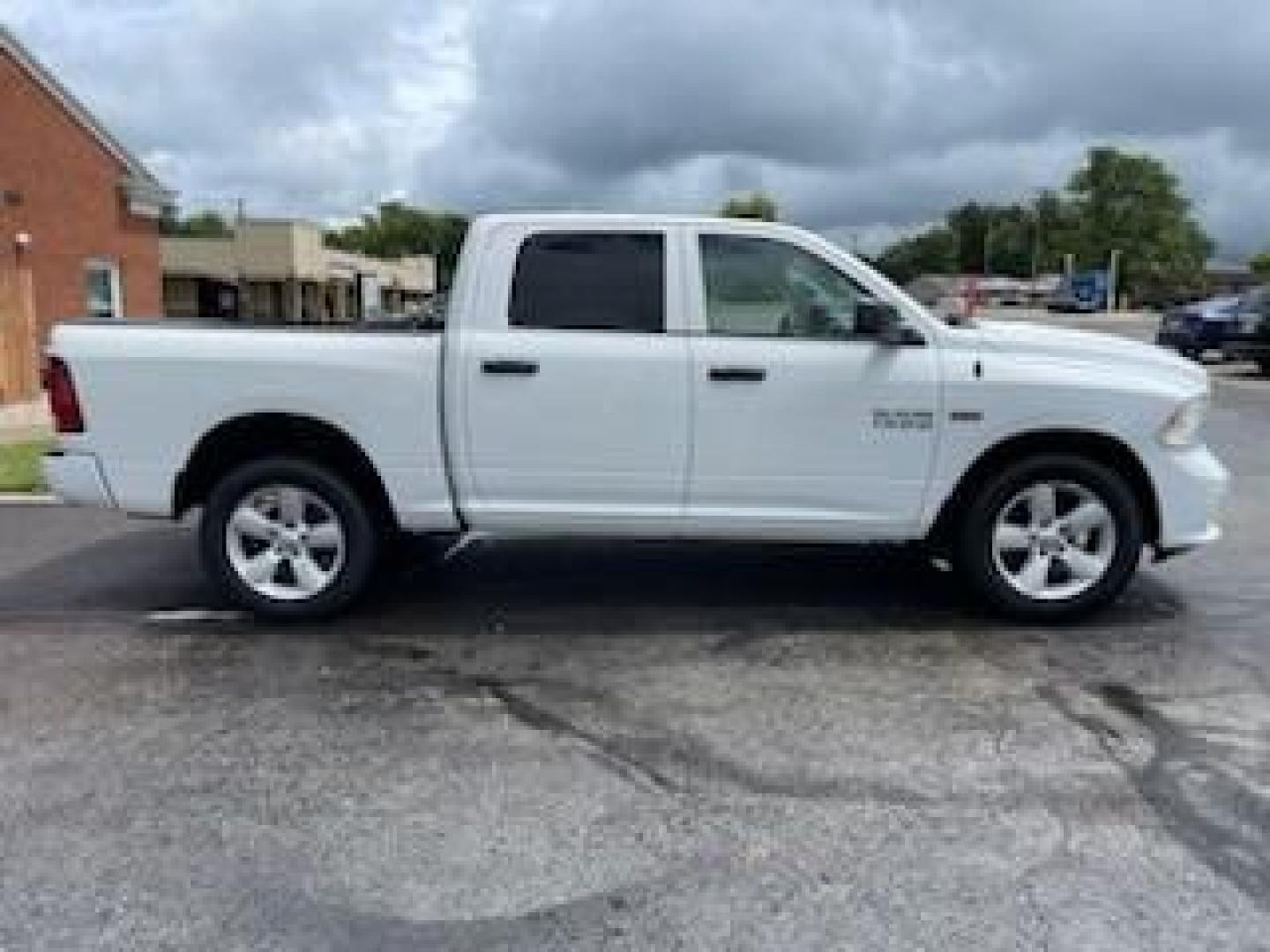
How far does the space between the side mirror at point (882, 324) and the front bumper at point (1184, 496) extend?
4.35ft

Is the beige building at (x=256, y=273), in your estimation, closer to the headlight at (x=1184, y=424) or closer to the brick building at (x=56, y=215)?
the brick building at (x=56, y=215)

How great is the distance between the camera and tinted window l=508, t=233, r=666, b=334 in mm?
6270

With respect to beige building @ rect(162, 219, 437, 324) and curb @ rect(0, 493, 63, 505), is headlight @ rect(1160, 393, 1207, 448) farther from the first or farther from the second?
beige building @ rect(162, 219, 437, 324)

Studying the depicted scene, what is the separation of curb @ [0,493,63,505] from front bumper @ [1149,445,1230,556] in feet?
25.2

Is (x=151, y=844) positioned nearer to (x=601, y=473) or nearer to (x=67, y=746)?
(x=67, y=746)

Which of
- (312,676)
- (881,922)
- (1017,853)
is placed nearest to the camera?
(881,922)

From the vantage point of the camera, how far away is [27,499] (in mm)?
10156

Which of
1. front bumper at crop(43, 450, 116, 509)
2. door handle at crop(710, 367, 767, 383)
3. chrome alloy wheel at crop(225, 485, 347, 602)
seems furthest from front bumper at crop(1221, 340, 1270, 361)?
front bumper at crop(43, 450, 116, 509)

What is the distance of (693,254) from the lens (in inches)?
248

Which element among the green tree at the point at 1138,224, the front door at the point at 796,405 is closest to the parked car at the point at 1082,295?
the green tree at the point at 1138,224

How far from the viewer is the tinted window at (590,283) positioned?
627 centimetres

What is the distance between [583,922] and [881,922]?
0.79 metres

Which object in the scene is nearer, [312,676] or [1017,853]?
[1017,853]

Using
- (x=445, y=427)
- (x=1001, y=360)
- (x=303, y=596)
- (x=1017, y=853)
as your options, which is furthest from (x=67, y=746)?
(x=1001, y=360)
